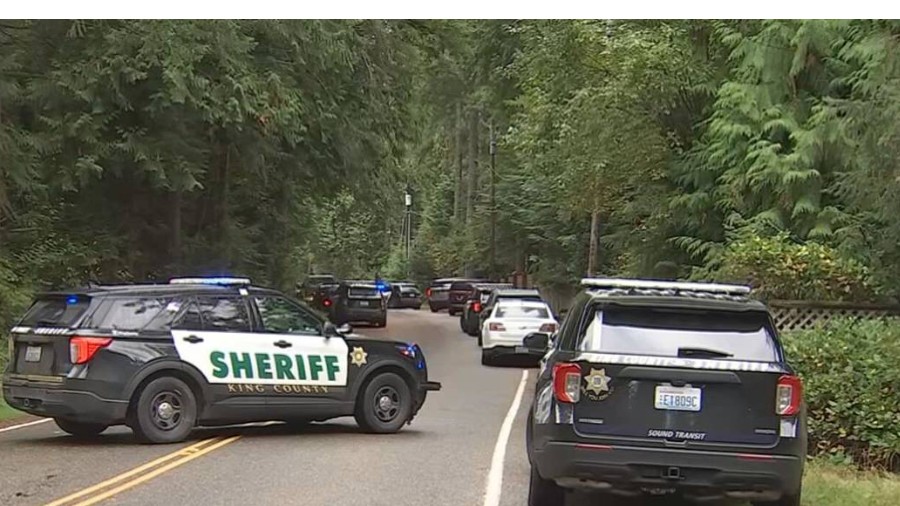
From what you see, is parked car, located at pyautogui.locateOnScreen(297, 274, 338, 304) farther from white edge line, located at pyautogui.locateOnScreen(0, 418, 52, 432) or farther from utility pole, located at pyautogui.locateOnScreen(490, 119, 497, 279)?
white edge line, located at pyautogui.locateOnScreen(0, 418, 52, 432)

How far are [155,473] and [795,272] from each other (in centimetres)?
1055

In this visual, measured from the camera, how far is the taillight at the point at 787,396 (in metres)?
7.69

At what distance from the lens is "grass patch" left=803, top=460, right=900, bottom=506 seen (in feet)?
28.2

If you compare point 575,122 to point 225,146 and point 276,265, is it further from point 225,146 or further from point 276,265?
point 276,265

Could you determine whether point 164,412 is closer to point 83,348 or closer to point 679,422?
point 83,348

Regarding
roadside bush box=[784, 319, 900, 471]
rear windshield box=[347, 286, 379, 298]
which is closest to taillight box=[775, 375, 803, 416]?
roadside bush box=[784, 319, 900, 471]

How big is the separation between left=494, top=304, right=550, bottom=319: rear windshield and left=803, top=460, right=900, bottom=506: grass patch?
14526mm

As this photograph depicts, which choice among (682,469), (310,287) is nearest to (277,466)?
(682,469)

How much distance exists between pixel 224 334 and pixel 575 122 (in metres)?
15.8

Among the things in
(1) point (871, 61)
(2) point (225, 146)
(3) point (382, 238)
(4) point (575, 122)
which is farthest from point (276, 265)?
(3) point (382, 238)

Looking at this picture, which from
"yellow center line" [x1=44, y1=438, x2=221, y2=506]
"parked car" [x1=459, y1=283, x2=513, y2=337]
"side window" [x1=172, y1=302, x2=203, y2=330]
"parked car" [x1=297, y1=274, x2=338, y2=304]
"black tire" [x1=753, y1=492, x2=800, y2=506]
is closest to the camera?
"black tire" [x1=753, y1=492, x2=800, y2=506]

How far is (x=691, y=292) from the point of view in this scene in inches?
352

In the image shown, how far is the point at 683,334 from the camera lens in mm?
7938

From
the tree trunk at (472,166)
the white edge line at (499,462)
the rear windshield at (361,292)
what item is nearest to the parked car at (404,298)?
the tree trunk at (472,166)
